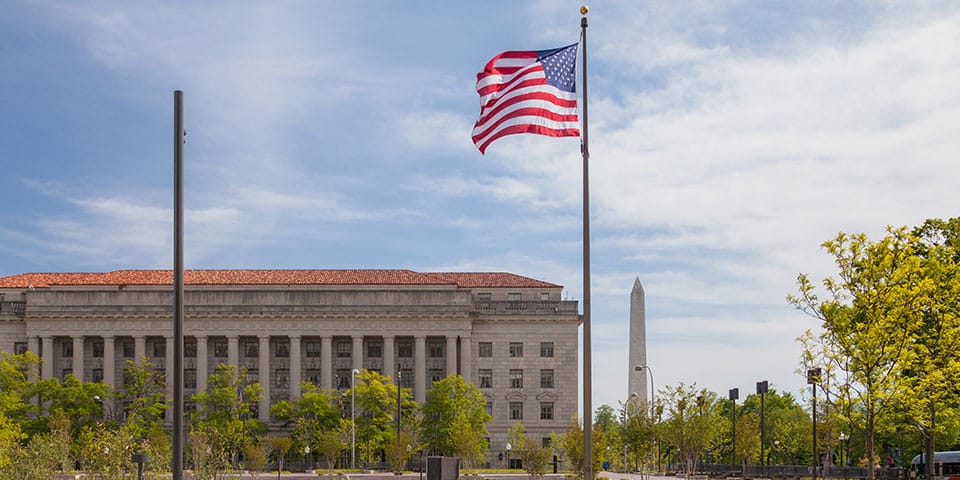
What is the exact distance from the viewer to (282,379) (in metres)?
119

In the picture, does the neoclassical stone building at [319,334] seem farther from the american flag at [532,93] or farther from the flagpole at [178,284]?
the flagpole at [178,284]

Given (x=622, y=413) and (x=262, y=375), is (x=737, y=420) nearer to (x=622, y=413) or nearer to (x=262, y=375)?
(x=622, y=413)

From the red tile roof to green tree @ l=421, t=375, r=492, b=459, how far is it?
15274mm

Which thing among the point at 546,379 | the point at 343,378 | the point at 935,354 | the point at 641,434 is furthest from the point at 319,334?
the point at 935,354

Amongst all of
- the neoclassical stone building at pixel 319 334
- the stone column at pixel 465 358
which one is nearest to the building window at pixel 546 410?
the neoclassical stone building at pixel 319 334

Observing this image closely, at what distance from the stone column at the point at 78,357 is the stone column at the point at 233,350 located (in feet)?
52.2

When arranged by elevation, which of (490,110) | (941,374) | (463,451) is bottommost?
(463,451)

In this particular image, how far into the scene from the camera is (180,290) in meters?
17.9

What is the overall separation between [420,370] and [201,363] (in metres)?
23.4

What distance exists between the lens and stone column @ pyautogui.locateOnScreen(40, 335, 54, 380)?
116438mm

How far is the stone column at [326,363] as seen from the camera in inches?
4574

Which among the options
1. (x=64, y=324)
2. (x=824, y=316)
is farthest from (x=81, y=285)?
(x=824, y=316)

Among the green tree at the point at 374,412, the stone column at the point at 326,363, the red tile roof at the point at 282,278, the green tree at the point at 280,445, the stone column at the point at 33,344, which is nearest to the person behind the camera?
the green tree at the point at 280,445

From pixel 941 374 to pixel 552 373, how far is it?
74.6 meters
